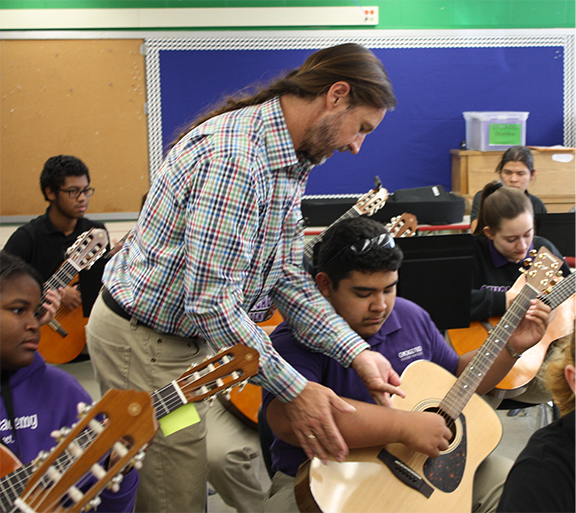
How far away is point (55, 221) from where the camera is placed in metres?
3.09

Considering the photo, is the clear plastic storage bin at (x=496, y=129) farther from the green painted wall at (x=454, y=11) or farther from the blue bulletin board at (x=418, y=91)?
the green painted wall at (x=454, y=11)

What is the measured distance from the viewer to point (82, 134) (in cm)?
478

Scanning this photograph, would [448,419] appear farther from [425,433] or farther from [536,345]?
[536,345]

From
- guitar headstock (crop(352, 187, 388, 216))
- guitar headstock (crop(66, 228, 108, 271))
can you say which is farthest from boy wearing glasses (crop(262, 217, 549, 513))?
guitar headstock (crop(66, 228, 108, 271))

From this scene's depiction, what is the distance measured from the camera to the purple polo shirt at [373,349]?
1423 millimetres

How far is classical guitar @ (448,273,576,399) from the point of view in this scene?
202cm

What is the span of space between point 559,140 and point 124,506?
211 inches

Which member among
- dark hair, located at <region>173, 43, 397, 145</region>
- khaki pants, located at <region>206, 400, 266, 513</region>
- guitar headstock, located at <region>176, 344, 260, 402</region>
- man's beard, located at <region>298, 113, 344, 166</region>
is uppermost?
dark hair, located at <region>173, 43, 397, 145</region>

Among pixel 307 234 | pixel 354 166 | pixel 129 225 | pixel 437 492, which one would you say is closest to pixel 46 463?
pixel 437 492

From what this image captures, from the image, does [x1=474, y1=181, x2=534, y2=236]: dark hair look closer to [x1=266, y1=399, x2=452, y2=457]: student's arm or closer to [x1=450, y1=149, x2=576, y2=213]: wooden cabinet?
[x1=266, y1=399, x2=452, y2=457]: student's arm

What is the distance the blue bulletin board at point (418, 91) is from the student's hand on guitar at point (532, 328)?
363 centimetres

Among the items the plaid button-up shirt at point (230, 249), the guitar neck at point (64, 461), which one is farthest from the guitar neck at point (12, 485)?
the plaid button-up shirt at point (230, 249)

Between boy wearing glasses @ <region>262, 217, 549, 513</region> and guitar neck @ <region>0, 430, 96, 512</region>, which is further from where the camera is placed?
boy wearing glasses @ <region>262, 217, 549, 513</region>

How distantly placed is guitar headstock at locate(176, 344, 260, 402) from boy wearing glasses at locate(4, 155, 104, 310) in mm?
2156
